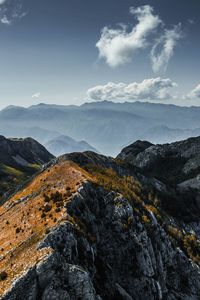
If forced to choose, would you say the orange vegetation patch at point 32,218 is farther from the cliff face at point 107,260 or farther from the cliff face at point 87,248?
the cliff face at point 107,260

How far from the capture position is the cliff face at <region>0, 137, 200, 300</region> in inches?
1308

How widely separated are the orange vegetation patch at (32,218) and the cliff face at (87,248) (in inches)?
5.1

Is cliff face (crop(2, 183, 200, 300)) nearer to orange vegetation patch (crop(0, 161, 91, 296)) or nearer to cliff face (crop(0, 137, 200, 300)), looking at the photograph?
cliff face (crop(0, 137, 200, 300))

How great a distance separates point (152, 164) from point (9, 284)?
13717cm

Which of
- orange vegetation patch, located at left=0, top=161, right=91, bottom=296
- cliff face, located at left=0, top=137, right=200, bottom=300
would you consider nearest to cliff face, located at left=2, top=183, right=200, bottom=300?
cliff face, located at left=0, top=137, right=200, bottom=300

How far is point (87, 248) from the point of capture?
40.8 meters

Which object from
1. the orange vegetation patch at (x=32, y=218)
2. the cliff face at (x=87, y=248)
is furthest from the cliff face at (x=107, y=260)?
the orange vegetation patch at (x=32, y=218)

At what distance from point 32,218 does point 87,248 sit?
9280 millimetres

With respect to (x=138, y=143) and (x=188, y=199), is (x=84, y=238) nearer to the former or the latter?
(x=188, y=199)

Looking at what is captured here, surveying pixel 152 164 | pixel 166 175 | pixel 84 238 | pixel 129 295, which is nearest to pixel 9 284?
pixel 84 238

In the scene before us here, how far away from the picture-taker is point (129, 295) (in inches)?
1713

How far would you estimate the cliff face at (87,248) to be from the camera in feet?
109

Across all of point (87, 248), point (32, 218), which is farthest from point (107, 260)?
point (32, 218)

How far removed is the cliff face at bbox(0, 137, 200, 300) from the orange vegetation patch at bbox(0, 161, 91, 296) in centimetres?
13
